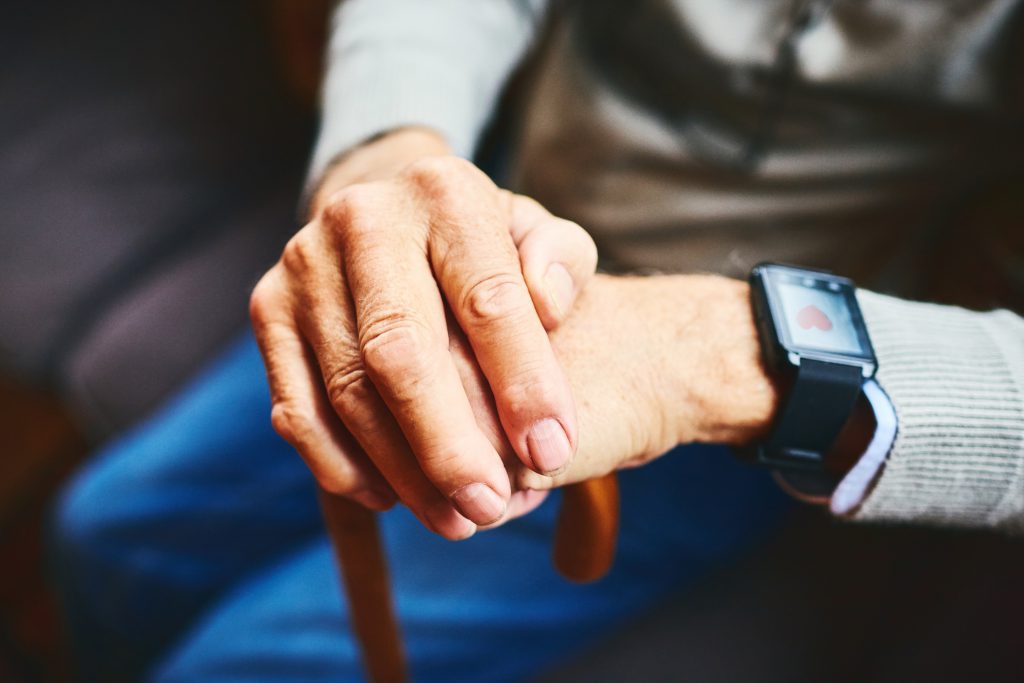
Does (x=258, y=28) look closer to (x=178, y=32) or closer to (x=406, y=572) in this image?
(x=178, y=32)

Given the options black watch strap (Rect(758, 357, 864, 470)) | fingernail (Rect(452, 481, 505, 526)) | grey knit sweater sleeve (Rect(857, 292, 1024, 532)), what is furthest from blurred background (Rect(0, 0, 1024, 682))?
fingernail (Rect(452, 481, 505, 526))

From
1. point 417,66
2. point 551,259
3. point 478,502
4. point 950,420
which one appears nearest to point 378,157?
point 417,66

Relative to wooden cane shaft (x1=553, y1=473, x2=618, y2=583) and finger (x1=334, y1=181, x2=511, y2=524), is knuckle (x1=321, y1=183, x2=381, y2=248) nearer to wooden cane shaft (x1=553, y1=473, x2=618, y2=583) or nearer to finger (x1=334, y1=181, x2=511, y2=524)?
finger (x1=334, y1=181, x2=511, y2=524)

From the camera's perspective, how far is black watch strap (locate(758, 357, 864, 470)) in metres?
0.50

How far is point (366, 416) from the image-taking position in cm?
46

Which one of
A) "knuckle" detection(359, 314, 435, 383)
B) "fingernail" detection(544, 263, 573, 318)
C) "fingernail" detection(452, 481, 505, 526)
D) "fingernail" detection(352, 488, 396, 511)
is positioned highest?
"fingernail" detection(544, 263, 573, 318)

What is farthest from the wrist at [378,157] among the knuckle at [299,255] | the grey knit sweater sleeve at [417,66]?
the knuckle at [299,255]

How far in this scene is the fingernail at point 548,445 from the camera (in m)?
0.43

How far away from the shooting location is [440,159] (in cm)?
51

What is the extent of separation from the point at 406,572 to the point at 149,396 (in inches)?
20.8

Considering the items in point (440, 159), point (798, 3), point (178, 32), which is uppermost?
point (798, 3)

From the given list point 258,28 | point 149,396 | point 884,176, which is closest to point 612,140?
point 884,176

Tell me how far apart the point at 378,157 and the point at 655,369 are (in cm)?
33

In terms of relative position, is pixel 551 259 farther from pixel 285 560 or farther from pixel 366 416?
pixel 285 560
